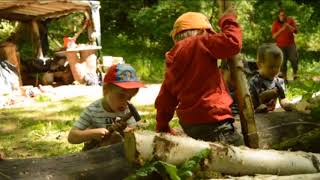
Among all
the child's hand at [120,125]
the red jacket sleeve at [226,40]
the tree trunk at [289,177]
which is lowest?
the child's hand at [120,125]

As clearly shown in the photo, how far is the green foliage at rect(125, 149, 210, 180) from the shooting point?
315 cm

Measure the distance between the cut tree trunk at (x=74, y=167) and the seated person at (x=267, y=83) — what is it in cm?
188

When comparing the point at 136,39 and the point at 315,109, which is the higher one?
the point at 315,109

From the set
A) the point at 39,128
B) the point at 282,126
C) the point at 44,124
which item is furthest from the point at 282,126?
the point at 44,124

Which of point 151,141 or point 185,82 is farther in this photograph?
point 185,82

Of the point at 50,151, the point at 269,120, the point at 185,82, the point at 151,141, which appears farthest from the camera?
the point at 50,151

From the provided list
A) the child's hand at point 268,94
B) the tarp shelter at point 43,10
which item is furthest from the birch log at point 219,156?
the tarp shelter at point 43,10

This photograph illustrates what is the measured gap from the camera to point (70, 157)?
375cm

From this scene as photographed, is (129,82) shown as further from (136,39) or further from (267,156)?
(136,39)

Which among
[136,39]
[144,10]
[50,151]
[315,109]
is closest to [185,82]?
[315,109]

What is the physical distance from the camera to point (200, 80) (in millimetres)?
3656

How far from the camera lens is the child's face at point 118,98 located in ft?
14.2

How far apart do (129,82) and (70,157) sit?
34.0 inches

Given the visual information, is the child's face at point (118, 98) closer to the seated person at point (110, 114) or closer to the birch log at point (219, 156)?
the seated person at point (110, 114)
